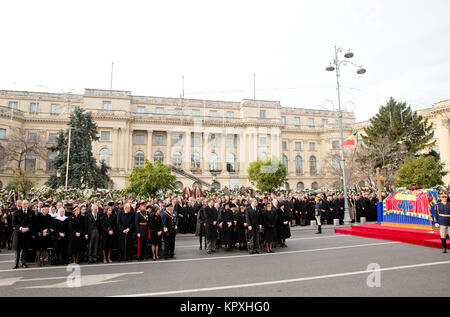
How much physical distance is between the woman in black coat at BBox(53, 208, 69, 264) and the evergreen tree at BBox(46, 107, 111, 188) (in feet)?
78.3

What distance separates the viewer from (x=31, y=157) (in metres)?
46.3

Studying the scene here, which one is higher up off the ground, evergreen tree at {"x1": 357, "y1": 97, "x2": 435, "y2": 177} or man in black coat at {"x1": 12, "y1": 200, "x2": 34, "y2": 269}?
evergreen tree at {"x1": 357, "y1": 97, "x2": 435, "y2": 177}

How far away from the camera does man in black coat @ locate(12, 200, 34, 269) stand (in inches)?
332

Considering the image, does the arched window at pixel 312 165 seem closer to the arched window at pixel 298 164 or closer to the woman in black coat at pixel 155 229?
the arched window at pixel 298 164

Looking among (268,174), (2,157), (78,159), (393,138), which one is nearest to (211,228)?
(78,159)

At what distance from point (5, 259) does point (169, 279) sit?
713cm

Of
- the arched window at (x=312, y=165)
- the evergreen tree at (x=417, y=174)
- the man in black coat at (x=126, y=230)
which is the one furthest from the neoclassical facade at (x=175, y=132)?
the man in black coat at (x=126, y=230)

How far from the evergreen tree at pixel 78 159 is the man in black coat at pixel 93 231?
24.1m

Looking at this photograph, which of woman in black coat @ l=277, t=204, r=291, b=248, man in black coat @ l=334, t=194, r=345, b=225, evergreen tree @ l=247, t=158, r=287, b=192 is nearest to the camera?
woman in black coat @ l=277, t=204, r=291, b=248

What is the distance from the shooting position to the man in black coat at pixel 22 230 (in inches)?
332

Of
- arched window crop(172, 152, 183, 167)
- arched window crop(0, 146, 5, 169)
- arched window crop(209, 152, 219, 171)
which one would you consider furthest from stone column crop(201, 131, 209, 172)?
arched window crop(0, 146, 5, 169)

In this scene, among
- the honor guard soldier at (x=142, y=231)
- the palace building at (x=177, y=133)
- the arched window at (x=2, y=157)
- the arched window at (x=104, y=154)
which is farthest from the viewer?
the arched window at (x=104, y=154)

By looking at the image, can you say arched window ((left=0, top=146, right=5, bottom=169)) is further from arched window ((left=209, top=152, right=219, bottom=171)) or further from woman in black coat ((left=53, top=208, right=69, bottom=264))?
woman in black coat ((left=53, top=208, right=69, bottom=264))
